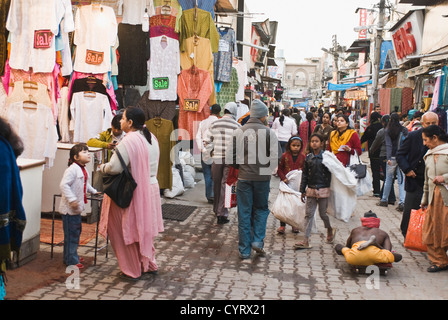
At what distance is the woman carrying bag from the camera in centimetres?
596

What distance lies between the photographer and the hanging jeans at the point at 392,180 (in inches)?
392

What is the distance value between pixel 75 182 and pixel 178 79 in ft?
14.4

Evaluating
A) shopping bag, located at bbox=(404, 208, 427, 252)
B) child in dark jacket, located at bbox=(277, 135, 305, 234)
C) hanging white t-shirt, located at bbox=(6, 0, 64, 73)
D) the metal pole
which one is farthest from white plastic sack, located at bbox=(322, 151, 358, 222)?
the metal pole

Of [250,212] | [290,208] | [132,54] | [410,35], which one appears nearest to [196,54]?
[132,54]

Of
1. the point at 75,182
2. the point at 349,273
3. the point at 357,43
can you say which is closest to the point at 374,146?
the point at 349,273

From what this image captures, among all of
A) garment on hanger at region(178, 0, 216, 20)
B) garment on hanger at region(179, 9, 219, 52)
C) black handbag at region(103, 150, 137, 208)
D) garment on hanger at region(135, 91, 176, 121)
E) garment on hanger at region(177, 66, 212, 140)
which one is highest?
garment on hanger at region(178, 0, 216, 20)

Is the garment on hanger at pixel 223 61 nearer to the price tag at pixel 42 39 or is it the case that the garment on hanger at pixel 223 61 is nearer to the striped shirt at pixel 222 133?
the striped shirt at pixel 222 133

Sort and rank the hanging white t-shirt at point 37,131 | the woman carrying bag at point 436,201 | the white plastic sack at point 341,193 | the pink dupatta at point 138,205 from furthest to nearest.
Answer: the white plastic sack at point 341,193
the hanging white t-shirt at point 37,131
the woman carrying bag at point 436,201
the pink dupatta at point 138,205

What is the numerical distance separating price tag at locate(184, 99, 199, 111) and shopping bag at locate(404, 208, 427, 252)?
4631mm

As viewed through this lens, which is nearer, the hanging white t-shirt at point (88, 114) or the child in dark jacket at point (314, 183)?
the child in dark jacket at point (314, 183)

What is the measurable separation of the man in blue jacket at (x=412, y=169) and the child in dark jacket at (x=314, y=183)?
1.12 m

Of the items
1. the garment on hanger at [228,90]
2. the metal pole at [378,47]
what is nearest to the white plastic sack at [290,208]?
the garment on hanger at [228,90]

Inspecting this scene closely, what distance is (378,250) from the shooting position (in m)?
5.77

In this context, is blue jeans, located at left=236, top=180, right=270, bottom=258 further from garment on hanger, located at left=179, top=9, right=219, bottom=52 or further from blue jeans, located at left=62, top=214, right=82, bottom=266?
garment on hanger, located at left=179, top=9, right=219, bottom=52
